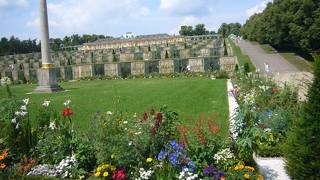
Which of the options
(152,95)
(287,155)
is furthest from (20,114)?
(152,95)

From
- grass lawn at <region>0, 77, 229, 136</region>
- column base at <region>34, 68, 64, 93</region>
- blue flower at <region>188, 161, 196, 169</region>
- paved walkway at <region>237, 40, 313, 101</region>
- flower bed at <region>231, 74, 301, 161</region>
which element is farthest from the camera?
column base at <region>34, 68, 64, 93</region>

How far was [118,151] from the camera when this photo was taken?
272 inches

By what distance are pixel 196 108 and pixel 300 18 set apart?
3314 centimetres

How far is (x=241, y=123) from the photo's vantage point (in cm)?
784

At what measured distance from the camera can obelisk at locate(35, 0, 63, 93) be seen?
2256 centimetres

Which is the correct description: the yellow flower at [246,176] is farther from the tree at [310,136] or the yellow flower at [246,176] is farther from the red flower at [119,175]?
the red flower at [119,175]

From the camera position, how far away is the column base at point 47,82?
902 inches

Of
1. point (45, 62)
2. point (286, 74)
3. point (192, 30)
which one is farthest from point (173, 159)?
point (192, 30)

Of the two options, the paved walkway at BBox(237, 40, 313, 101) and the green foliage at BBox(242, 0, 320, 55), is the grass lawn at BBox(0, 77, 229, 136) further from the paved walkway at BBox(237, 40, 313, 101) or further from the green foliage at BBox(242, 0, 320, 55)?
the green foliage at BBox(242, 0, 320, 55)

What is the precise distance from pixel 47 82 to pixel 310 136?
18724mm

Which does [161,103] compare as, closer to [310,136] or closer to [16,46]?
[310,136]

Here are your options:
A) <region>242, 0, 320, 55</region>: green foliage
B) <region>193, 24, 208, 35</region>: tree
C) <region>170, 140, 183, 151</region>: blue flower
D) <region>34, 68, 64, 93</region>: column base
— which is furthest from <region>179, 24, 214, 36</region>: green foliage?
<region>170, 140, 183, 151</region>: blue flower

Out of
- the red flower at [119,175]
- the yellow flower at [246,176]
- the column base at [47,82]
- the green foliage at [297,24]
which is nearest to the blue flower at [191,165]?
the yellow flower at [246,176]

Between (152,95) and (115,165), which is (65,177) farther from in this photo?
(152,95)
